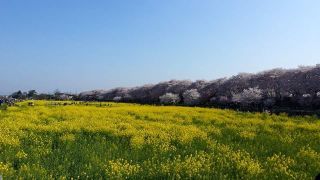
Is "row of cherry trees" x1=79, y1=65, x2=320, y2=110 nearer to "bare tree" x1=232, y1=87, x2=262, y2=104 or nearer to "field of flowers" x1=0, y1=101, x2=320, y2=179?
"bare tree" x1=232, y1=87, x2=262, y2=104

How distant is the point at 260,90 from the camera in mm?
63906

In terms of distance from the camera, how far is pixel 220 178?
13719 mm

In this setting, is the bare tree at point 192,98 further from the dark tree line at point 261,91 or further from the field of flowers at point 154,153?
the field of flowers at point 154,153

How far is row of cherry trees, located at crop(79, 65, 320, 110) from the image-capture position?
59.1 meters

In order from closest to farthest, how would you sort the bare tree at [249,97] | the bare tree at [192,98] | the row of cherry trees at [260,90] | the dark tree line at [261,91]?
1. the dark tree line at [261,91]
2. the row of cherry trees at [260,90]
3. the bare tree at [249,97]
4. the bare tree at [192,98]

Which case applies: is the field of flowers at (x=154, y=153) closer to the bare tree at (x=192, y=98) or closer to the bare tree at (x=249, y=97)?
the bare tree at (x=249, y=97)

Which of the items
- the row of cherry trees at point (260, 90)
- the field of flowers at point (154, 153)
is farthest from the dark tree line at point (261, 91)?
the field of flowers at point (154, 153)

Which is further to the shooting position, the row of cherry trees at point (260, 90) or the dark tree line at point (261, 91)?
the row of cherry trees at point (260, 90)

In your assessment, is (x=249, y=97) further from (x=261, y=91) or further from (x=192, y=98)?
(x=192, y=98)

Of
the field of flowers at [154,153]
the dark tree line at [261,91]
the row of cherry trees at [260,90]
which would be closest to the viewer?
the field of flowers at [154,153]

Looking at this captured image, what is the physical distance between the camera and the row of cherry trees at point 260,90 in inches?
2327

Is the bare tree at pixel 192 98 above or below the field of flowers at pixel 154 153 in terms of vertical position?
above

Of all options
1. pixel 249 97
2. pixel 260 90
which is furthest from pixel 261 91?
pixel 249 97

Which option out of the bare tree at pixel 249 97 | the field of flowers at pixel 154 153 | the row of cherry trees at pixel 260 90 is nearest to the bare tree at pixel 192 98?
the row of cherry trees at pixel 260 90
